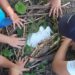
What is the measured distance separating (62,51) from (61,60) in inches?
2.0

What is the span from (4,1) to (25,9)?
0.42 feet

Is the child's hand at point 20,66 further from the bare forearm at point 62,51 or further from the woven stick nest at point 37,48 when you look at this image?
the bare forearm at point 62,51

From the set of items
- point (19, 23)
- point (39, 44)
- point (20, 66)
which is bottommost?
point (20, 66)

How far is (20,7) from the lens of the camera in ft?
6.25

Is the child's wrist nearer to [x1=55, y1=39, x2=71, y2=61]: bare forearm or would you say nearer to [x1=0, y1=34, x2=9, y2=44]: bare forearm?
[x1=0, y1=34, x2=9, y2=44]: bare forearm

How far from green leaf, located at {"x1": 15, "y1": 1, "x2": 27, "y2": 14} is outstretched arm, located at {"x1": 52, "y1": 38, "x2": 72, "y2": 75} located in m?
0.28

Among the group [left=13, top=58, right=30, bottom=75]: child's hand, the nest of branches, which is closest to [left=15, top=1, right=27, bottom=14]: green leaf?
the nest of branches

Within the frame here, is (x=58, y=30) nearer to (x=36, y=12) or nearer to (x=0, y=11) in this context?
(x=36, y=12)

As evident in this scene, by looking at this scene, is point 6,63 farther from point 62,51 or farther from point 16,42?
point 62,51

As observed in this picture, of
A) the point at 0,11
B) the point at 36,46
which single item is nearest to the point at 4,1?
the point at 0,11

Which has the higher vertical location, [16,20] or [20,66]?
[16,20]

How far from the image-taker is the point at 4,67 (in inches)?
75.5

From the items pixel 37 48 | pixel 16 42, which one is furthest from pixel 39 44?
pixel 16 42

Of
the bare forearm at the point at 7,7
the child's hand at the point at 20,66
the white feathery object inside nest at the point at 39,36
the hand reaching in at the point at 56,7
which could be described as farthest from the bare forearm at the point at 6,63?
the hand reaching in at the point at 56,7
